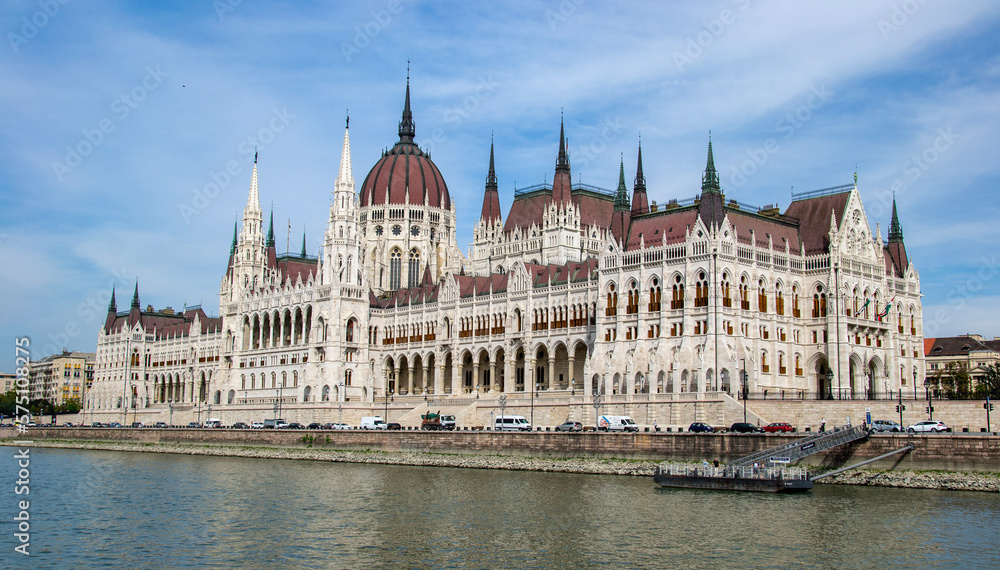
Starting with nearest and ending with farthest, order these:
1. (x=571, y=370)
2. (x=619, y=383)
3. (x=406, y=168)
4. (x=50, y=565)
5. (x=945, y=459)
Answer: (x=50, y=565) → (x=945, y=459) → (x=619, y=383) → (x=571, y=370) → (x=406, y=168)

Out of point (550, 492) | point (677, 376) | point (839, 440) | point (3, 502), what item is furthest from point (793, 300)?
point (3, 502)

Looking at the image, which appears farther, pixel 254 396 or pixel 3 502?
pixel 254 396

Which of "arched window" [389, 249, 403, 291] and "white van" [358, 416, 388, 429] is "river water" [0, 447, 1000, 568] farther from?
"arched window" [389, 249, 403, 291]

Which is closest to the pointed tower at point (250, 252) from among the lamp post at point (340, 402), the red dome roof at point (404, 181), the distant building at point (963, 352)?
the red dome roof at point (404, 181)

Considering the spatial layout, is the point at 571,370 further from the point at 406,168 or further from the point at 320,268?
the point at 406,168

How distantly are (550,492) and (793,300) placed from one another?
43097 millimetres

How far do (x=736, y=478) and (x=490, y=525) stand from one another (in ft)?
56.0

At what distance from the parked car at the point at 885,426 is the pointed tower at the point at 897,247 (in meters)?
34.8

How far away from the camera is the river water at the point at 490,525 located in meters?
40.0

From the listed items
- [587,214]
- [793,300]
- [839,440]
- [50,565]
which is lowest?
[50,565]

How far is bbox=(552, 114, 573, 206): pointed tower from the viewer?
123375 mm

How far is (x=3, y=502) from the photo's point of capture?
190 feet

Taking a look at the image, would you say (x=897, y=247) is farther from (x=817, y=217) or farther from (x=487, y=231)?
(x=487, y=231)

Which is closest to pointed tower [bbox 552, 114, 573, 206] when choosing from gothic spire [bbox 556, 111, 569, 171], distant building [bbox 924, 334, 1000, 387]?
gothic spire [bbox 556, 111, 569, 171]
